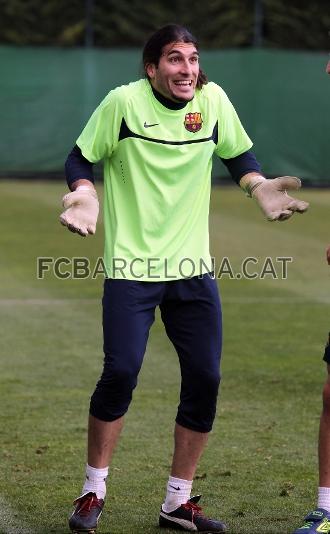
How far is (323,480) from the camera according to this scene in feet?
19.0

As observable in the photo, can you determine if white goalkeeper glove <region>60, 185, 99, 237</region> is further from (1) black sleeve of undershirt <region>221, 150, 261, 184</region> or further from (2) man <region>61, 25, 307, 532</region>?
(1) black sleeve of undershirt <region>221, 150, 261, 184</region>

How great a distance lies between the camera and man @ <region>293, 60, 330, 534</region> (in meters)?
5.72

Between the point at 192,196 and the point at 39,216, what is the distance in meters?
15.4

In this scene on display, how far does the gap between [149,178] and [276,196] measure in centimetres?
57

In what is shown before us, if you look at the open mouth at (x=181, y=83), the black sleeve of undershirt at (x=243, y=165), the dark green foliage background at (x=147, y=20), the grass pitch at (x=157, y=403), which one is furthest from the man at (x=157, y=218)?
the dark green foliage background at (x=147, y=20)

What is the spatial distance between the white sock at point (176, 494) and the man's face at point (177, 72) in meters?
1.72

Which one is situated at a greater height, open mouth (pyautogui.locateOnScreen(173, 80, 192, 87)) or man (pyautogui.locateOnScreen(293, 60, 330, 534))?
open mouth (pyautogui.locateOnScreen(173, 80, 192, 87))

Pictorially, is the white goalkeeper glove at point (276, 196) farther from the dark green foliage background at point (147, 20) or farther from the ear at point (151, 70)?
the dark green foliage background at point (147, 20)

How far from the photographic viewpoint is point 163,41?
5.90 meters

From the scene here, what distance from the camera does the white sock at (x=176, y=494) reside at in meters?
6.03

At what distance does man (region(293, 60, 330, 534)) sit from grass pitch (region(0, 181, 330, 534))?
184 mm

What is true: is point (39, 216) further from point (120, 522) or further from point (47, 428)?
point (120, 522)

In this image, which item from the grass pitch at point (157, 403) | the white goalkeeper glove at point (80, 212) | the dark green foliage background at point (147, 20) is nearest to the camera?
the white goalkeeper glove at point (80, 212)


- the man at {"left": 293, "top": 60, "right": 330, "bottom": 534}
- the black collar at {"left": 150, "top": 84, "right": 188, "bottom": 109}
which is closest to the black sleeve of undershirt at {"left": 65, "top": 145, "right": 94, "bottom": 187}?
the black collar at {"left": 150, "top": 84, "right": 188, "bottom": 109}
